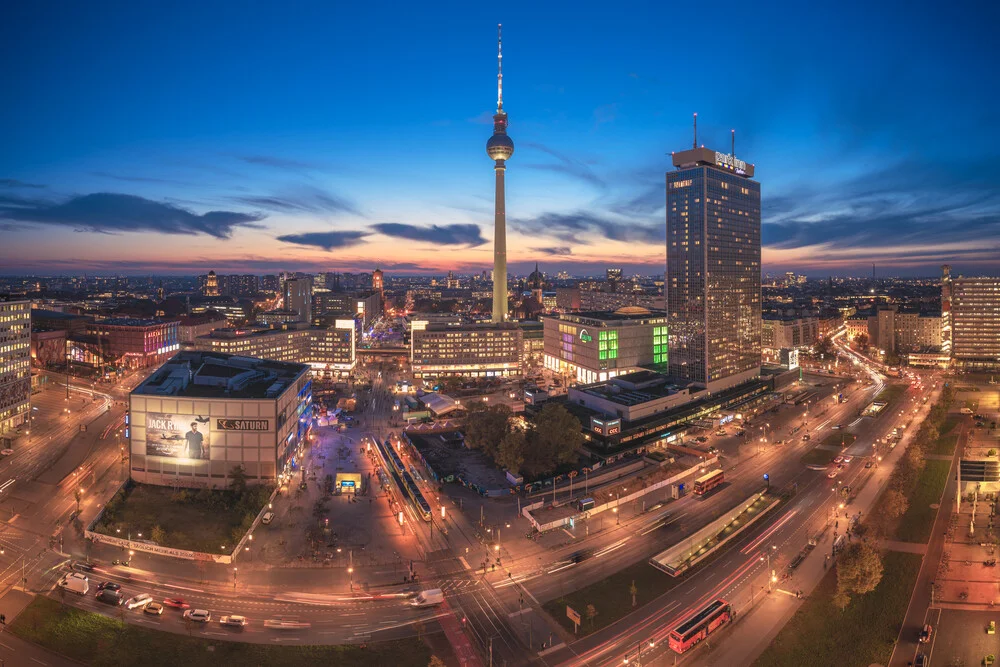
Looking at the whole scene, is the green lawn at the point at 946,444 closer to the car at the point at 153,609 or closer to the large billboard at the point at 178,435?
the car at the point at 153,609

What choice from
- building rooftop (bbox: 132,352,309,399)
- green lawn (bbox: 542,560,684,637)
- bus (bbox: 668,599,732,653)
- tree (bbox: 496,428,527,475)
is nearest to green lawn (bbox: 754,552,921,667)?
bus (bbox: 668,599,732,653)

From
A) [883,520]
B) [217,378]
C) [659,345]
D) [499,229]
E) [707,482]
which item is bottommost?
[883,520]

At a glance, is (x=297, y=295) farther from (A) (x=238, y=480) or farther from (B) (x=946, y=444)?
(B) (x=946, y=444)

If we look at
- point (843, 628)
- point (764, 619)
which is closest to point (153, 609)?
point (764, 619)

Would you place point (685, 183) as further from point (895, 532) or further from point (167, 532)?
point (167, 532)

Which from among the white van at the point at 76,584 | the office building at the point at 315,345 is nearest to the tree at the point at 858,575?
the white van at the point at 76,584

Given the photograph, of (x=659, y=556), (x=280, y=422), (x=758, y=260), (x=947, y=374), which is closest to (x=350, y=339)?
(x=280, y=422)
